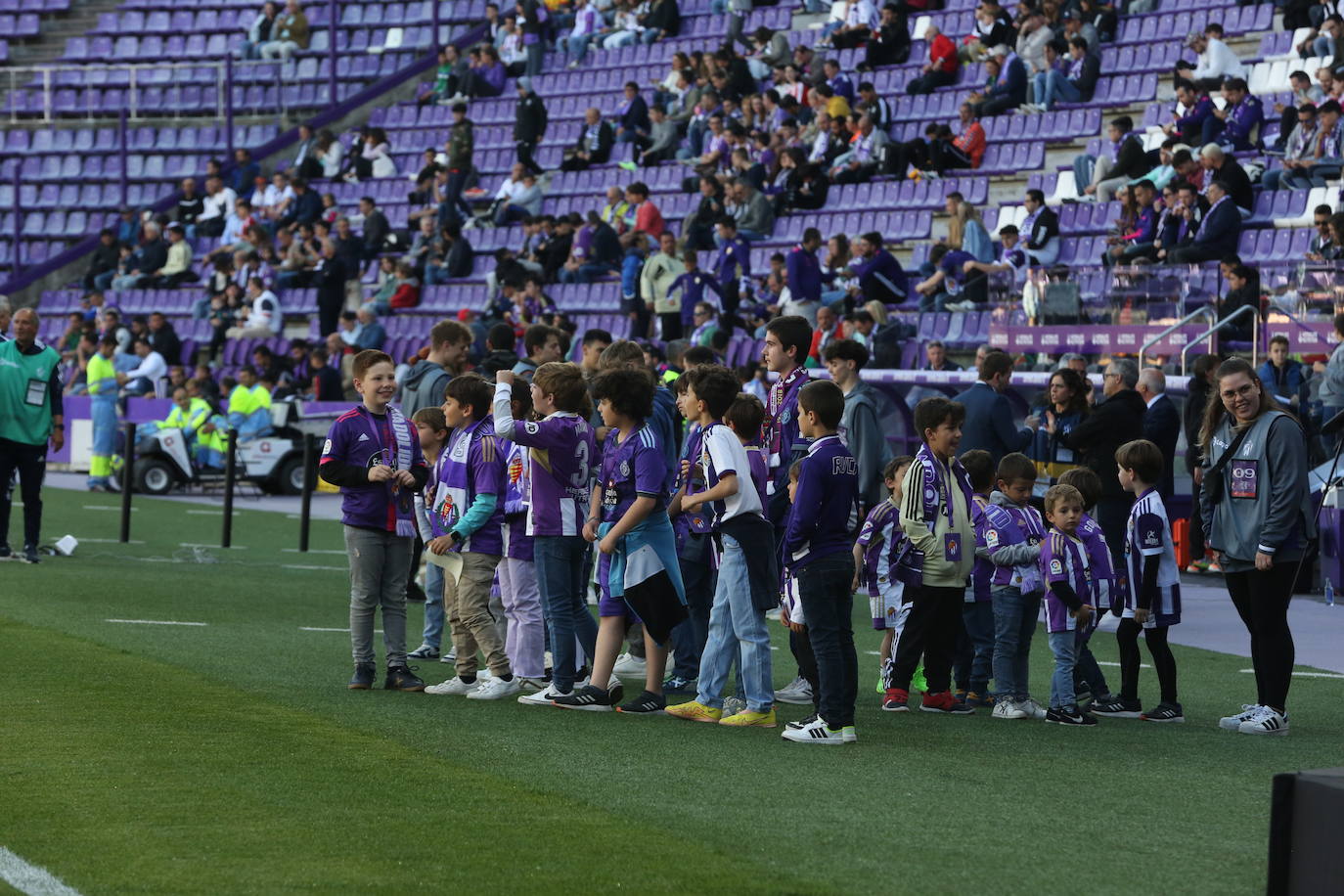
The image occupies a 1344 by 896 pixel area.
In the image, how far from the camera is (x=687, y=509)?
9.01 m

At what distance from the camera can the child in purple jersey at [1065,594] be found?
9.43 m

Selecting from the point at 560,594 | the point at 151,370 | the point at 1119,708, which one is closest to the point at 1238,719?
the point at 1119,708

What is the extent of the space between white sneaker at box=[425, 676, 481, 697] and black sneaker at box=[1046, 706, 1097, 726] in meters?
2.89

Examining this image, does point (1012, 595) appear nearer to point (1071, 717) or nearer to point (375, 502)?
point (1071, 717)

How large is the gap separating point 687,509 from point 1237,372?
2.79 metres

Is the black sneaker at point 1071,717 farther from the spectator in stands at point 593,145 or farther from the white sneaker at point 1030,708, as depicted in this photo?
the spectator in stands at point 593,145

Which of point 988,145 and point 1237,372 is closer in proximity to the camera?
point 1237,372

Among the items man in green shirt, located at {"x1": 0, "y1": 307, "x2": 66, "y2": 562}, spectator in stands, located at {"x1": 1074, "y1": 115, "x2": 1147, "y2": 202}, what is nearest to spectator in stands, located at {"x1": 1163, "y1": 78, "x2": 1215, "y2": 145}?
spectator in stands, located at {"x1": 1074, "y1": 115, "x2": 1147, "y2": 202}

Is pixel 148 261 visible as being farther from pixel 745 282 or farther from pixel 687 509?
pixel 687 509

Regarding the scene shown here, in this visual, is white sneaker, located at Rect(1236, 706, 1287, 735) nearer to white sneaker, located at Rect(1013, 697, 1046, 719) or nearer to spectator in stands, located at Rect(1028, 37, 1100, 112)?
white sneaker, located at Rect(1013, 697, 1046, 719)

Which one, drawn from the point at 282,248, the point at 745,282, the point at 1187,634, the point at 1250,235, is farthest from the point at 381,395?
the point at 282,248

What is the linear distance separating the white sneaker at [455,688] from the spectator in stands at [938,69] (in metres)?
20.3

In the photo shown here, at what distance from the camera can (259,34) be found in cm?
3978

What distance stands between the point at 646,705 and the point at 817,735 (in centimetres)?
117
